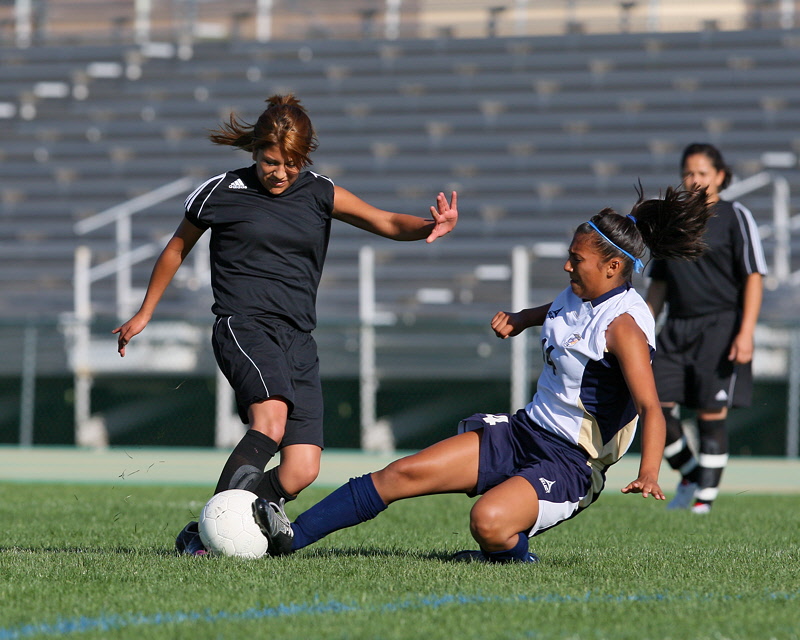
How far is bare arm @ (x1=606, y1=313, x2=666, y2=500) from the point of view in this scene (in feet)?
13.0

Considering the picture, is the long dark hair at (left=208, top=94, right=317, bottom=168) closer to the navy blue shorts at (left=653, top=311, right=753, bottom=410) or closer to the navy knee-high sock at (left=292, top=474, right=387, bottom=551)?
the navy knee-high sock at (left=292, top=474, right=387, bottom=551)

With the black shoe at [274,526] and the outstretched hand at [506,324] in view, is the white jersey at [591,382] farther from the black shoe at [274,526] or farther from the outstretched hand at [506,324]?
the black shoe at [274,526]

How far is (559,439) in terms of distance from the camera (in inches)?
171

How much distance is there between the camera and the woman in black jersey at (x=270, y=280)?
4.45 meters

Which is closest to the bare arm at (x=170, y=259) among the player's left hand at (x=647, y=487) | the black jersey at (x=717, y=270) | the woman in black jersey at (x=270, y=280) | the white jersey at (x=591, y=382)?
the woman in black jersey at (x=270, y=280)

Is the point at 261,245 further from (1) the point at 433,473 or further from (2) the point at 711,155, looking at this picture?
(2) the point at 711,155

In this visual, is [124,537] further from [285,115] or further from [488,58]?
[488,58]

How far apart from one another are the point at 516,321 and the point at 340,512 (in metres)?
1.00

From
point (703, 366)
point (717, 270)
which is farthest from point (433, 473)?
point (717, 270)

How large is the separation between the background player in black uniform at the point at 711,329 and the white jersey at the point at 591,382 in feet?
8.02

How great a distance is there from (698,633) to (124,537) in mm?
3041

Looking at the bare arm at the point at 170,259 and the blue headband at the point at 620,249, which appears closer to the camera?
the blue headband at the point at 620,249

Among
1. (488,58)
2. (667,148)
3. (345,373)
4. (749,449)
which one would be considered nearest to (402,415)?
(345,373)

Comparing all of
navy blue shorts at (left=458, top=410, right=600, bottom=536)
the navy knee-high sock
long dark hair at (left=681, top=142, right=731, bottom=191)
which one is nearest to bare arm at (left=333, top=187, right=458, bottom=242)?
navy blue shorts at (left=458, top=410, right=600, bottom=536)
